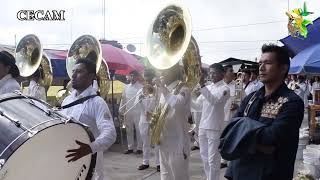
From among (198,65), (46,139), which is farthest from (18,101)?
(198,65)

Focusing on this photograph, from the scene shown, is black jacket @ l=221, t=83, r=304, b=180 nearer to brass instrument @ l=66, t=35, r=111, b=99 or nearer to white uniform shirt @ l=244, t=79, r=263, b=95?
brass instrument @ l=66, t=35, r=111, b=99

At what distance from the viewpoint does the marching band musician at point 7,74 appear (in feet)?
14.4

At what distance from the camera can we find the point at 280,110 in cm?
265

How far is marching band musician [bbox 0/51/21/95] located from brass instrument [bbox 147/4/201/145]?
5.05 ft

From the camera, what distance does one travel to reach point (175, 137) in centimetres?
445

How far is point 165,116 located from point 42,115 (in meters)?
1.81

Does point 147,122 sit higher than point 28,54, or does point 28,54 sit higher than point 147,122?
point 28,54

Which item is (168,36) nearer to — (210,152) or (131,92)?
(210,152)

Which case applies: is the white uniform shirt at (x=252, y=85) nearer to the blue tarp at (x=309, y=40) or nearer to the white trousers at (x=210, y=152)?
the blue tarp at (x=309, y=40)

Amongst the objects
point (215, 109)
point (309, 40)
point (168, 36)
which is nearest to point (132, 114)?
point (215, 109)

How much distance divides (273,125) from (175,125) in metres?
1.97

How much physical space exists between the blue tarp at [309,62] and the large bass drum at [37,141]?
134 inches

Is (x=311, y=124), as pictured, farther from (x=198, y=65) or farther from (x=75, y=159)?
(x=75, y=159)

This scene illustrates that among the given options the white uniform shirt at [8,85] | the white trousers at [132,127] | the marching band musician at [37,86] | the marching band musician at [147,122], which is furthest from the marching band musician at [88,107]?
the white trousers at [132,127]
